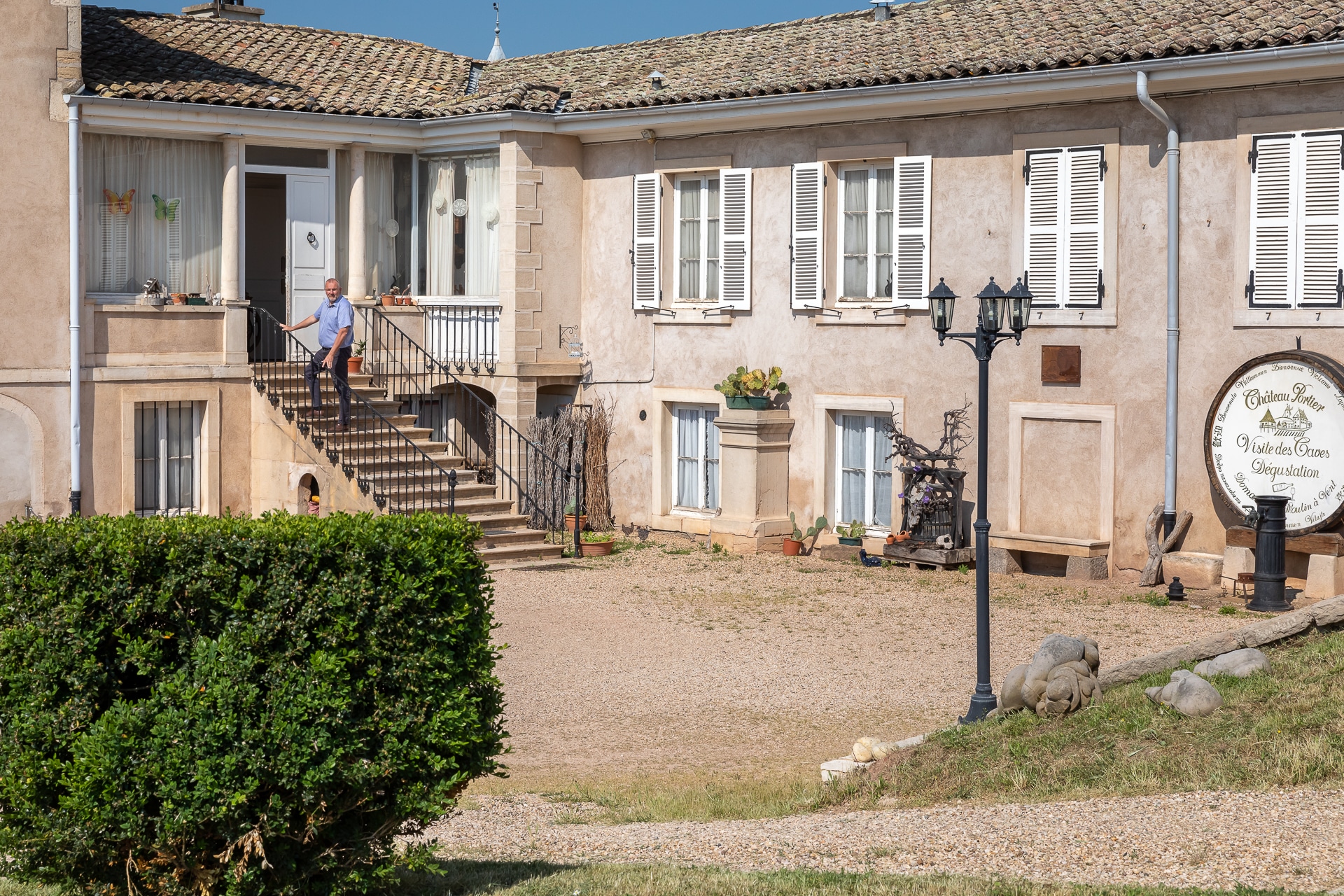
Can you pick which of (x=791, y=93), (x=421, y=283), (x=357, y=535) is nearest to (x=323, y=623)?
(x=357, y=535)

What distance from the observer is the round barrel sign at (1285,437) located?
13266mm

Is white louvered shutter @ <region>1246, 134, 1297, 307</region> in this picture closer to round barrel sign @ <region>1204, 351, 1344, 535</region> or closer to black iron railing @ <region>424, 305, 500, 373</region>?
round barrel sign @ <region>1204, 351, 1344, 535</region>

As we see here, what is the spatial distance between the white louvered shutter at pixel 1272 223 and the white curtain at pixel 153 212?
11.5m

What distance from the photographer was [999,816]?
24.0ft

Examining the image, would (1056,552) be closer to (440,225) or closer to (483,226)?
(483,226)

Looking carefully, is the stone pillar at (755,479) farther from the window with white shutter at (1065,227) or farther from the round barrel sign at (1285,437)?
the round barrel sign at (1285,437)

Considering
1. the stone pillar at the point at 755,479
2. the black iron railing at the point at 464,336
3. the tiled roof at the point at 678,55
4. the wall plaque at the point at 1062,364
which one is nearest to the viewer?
the tiled roof at the point at 678,55

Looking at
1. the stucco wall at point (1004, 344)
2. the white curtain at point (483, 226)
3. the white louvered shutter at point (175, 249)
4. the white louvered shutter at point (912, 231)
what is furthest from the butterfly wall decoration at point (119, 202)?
the white louvered shutter at point (912, 231)

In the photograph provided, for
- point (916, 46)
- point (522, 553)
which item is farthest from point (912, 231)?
point (522, 553)

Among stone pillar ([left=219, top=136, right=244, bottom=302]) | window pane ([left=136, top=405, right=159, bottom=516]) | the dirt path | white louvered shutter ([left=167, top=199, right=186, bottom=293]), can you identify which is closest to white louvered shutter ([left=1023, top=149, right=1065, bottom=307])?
the dirt path

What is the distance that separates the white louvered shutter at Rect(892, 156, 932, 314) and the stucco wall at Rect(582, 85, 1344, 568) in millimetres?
119

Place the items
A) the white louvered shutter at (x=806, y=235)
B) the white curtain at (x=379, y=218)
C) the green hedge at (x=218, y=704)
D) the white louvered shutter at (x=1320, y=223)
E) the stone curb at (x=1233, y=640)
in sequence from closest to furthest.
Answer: the green hedge at (x=218, y=704), the stone curb at (x=1233, y=640), the white louvered shutter at (x=1320, y=223), the white louvered shutter at (x=806, y=235), the white curtain at (x=379, y=218)

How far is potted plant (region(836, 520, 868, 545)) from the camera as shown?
16.8 meters

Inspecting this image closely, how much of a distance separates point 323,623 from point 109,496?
12768 mm
